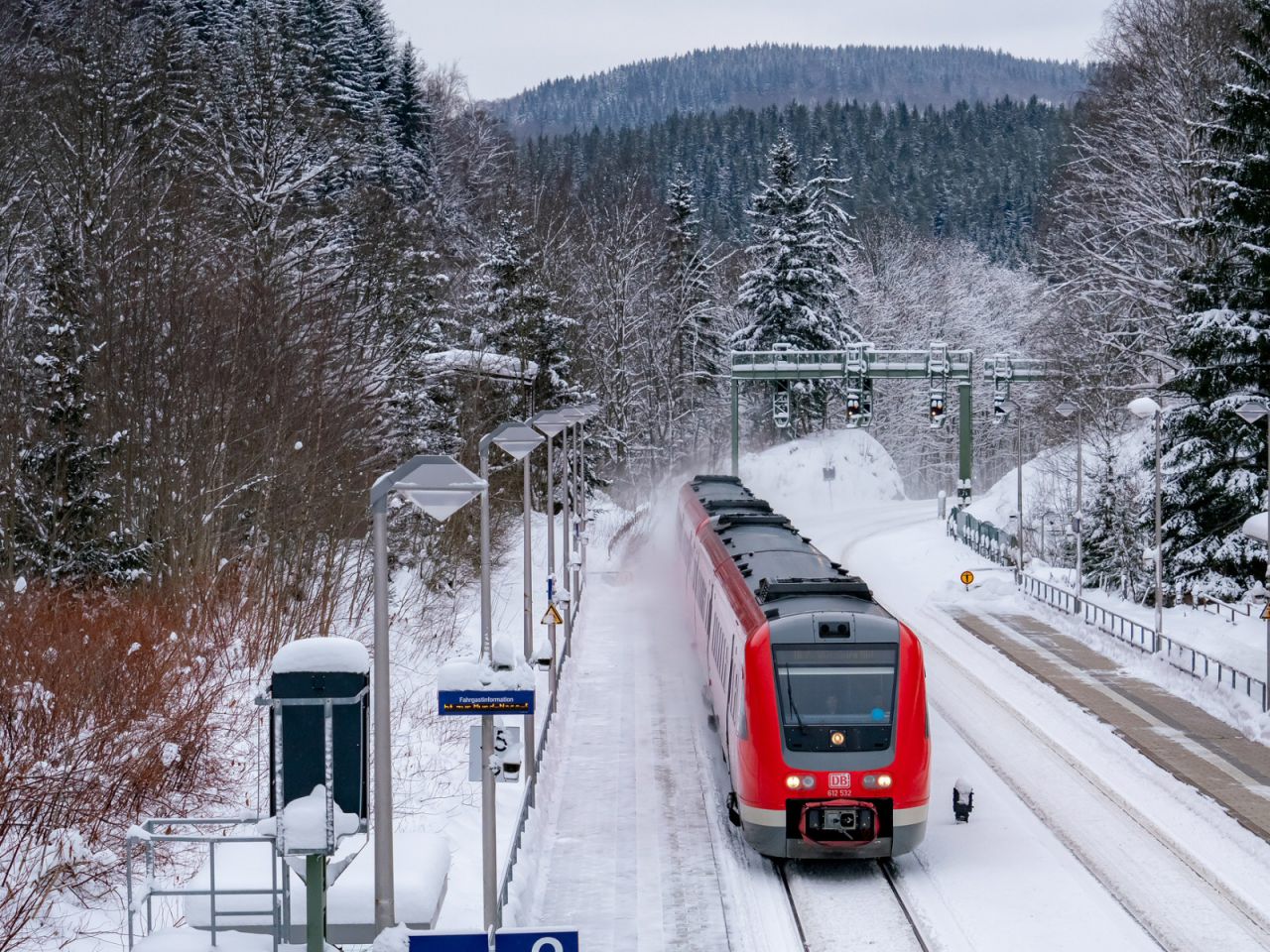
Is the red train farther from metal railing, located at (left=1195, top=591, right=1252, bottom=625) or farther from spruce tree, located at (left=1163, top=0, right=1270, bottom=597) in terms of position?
metal railing, located at (left=1195, top=591, right=1252, bottom=625)

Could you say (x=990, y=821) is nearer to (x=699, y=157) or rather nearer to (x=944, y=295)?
(x=944, y=295)

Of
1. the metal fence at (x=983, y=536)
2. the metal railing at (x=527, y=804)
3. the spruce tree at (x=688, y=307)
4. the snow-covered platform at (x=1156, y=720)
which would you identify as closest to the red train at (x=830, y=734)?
the metal railing at (x=527, y=804)

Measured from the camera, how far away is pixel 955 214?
133 m

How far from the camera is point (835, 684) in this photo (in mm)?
15820

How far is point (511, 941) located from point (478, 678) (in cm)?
474

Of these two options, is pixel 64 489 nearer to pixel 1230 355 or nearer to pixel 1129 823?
pixel 1129 823

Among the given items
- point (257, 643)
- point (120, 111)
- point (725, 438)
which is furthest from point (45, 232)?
point (725, 438)

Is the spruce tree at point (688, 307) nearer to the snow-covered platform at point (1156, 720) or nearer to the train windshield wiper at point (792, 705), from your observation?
the snow-covered platform at point (1156, 720)

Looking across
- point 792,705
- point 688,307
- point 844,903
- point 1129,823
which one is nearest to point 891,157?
point 688,307

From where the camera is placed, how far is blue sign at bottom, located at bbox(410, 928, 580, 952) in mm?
7441

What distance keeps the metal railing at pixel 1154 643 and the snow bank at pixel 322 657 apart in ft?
61.3

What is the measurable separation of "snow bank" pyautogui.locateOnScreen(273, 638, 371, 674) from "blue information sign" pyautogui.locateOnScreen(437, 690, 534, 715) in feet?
12.6

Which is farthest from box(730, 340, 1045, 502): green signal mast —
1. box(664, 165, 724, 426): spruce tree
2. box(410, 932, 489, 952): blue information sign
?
box(410, 932, 489, 952): blue information sign

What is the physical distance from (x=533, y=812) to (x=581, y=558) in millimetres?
19320
